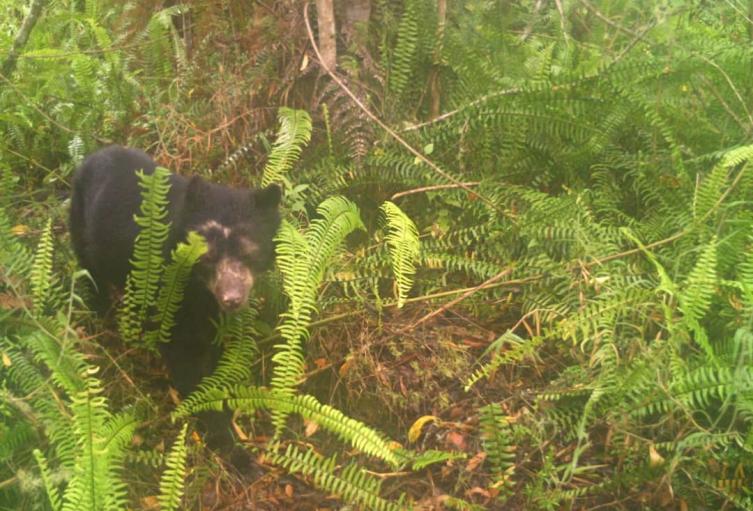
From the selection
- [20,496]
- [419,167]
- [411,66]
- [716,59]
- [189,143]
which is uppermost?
[716,59]

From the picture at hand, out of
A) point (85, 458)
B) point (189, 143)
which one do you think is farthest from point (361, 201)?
point (85, 458)

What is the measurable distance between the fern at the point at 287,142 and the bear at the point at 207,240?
0.39 m

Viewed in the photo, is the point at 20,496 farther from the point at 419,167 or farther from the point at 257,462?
the point at 419,167

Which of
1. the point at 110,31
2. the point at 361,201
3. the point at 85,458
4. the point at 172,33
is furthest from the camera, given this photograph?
the point at 110,31

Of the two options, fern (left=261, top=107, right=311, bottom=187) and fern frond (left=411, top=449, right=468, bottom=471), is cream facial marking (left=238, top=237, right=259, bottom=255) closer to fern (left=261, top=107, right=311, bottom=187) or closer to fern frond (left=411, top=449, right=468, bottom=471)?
fern (left=261, top=107, right=311, bottom=187)

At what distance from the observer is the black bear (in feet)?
13.2

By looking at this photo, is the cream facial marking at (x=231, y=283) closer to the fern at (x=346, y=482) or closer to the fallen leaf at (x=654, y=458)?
the fern at (x=346, y=482)

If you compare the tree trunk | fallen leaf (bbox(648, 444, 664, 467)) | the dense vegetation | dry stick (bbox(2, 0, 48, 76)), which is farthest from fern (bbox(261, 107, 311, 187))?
fallen leaf (bbox(648, 444, 664, 467))

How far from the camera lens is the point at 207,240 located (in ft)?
13.2

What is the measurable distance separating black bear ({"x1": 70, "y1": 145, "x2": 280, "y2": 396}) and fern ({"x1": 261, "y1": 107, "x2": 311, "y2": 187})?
42 cm

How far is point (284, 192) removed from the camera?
4.78 metres

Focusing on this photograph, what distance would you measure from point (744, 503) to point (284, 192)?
3.07 meters

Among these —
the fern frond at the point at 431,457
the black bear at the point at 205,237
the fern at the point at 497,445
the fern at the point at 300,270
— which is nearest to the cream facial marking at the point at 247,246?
the black bear at the point at 205,237

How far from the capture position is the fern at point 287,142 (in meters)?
4.56
